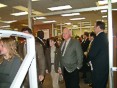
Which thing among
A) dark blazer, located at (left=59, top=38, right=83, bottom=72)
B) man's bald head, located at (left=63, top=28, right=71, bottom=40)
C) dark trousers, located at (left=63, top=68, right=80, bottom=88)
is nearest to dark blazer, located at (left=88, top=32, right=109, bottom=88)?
dark blazer, located at (left=59, top=38, right=83, bottom=72)

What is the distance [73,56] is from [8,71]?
2257 mm

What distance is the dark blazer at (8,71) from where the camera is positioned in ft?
7.73

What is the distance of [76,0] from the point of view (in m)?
8.81

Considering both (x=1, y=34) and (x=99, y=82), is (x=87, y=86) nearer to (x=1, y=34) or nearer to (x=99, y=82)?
(x=99, y=82)

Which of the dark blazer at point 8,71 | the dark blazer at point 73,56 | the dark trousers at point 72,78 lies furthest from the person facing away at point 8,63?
the dark trousers at point 72,78

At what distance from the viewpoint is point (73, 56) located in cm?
452

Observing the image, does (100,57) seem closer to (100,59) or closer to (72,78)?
(100,59)

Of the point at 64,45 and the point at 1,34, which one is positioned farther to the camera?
the point at 64,45

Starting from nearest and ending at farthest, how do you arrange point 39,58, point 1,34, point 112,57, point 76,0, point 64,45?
point 1,34 < point 39,58 < point 112,57 < point 64,45 < point 76,0

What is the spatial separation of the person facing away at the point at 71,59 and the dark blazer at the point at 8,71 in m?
2.03

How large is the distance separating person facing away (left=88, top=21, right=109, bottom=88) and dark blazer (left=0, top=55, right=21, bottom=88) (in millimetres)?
2087

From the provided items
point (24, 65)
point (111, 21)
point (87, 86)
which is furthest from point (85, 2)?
point (24, 65)

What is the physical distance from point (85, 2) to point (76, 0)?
0.57 meters

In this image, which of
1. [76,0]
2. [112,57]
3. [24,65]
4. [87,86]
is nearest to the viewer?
[24,65]
